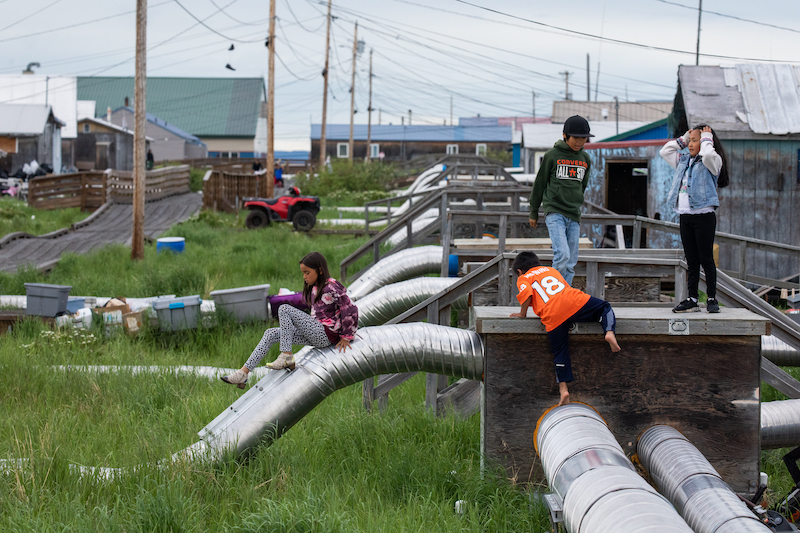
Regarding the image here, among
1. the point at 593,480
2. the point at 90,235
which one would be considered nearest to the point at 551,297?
the point at 593,480

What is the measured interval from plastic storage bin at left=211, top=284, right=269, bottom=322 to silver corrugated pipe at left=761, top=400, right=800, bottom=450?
258 inches

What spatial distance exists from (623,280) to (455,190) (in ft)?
19.7

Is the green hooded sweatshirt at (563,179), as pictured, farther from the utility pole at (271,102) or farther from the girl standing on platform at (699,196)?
the utility pole at (271,102)

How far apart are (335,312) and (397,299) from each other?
2980mm

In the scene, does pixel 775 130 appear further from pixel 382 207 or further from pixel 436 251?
pixel 382 207

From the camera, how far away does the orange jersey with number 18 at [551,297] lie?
5.02 metres

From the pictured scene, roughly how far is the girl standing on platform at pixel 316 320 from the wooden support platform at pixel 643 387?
1.01 metres

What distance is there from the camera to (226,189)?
25.9 metres

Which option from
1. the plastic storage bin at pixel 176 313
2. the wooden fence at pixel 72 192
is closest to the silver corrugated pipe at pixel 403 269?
the plastic storage bin at pixel 176 313

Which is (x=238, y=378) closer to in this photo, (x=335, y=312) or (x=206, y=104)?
(x=335, y=312)

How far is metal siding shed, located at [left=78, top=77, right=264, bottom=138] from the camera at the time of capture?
7606 cm

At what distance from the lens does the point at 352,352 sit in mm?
5590

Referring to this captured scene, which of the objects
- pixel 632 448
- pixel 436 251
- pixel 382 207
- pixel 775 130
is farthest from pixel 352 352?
pixel 382 207

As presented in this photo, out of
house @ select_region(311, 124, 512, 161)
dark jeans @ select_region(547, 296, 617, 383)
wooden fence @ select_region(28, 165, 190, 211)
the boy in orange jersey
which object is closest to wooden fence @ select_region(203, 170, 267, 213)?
wooden fence @ select_region(28, 165, 190, 211)
